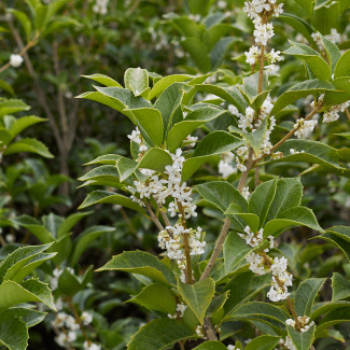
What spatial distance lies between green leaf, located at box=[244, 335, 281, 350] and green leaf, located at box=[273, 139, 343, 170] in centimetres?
61

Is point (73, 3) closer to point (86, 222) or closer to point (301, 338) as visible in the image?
point (86, 222)

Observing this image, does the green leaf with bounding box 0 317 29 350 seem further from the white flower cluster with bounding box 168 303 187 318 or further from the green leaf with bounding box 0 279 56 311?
the white flower cluster with bounding box 168 303 187 318

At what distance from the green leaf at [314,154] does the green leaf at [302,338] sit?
551 mm

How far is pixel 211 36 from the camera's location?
2359mm

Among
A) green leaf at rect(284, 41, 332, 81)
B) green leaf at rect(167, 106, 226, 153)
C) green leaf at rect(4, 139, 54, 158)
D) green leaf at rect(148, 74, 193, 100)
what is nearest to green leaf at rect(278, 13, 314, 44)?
green leaf at rect(284, 41, 332, 81)

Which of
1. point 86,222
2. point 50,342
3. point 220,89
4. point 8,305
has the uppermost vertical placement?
point 220,89

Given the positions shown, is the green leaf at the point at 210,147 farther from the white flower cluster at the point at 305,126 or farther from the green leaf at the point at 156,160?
the white flower cluster at the point at 305,126

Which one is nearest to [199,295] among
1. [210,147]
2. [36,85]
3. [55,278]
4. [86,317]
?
[210,147]

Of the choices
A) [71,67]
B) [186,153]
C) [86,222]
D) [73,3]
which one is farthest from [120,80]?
[186,153]

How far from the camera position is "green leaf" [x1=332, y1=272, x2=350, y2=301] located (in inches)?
49.6

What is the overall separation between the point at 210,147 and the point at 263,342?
26.6 inches

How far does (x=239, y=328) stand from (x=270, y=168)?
916 mm

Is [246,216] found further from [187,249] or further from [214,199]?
[187,249]

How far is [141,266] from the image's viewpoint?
128 cm
